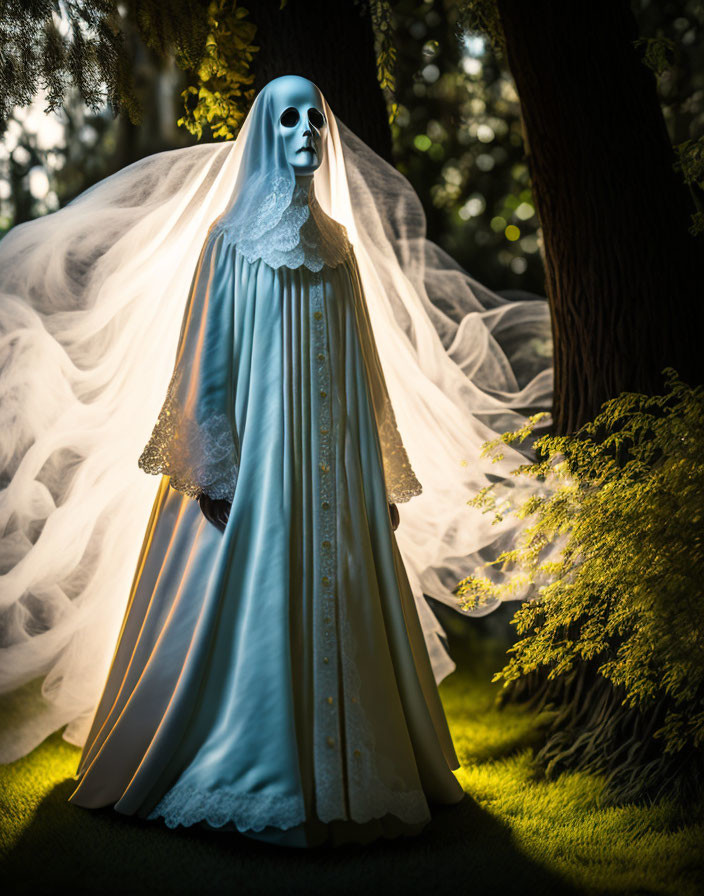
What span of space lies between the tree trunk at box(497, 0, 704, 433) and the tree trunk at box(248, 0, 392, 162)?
2.53 feet

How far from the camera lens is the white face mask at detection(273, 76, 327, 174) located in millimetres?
2562

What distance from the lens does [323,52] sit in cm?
381

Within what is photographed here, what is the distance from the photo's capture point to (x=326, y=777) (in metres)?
2.35

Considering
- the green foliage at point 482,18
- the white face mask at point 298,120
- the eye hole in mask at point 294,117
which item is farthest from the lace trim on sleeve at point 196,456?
the green foliage at point 482,18

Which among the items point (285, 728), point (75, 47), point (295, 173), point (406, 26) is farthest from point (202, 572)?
point (406, 26)

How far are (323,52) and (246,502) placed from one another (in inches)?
92.0

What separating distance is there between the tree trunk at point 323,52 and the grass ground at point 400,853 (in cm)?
287

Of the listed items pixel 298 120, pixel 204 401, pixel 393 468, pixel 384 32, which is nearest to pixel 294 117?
pixel 298 120

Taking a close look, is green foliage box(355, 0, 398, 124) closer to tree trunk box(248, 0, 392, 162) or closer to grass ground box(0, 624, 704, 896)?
tree trunk box(248, 0, 392, 162)

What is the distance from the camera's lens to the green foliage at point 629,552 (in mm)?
2596

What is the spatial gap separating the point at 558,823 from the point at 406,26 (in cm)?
612

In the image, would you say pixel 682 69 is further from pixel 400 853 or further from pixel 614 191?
pixel 400 853

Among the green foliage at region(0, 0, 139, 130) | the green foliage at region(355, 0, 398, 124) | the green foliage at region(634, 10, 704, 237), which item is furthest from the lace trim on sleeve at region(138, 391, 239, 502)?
the green foliage at region(634, 10, 704, 237)

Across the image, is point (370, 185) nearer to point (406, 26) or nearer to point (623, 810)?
point (623, 810)
